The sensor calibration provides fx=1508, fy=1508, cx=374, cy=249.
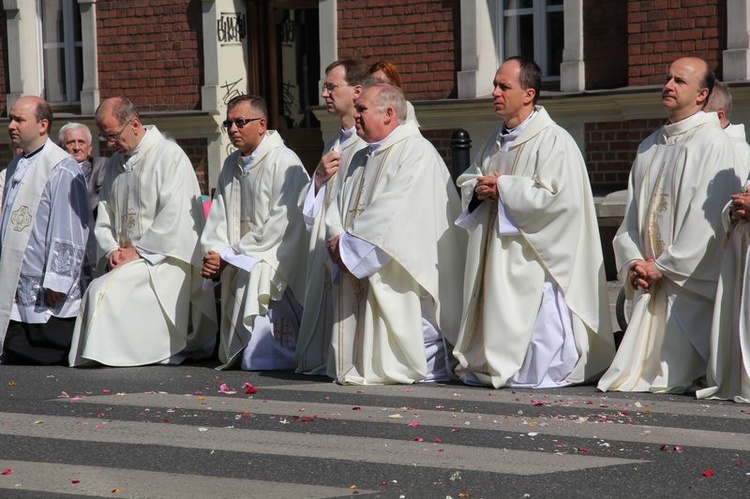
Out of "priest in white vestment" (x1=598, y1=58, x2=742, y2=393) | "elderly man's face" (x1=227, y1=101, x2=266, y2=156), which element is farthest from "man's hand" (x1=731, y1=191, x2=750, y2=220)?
"elderly man's face" (x1=227, y1=101, x2=266, y2=156)

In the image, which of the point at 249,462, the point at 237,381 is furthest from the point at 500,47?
the point at 249,462

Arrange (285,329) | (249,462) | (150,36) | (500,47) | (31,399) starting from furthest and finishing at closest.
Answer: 1. (150,36)
2. (500,47)
3. (285,329)
4. (31,399)
5. (249,462)

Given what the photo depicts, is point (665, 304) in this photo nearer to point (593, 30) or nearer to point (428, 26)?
point (593, 30)

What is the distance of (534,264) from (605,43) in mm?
6584

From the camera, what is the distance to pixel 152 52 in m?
18.3

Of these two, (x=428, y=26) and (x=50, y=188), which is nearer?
(x=50, y=188)

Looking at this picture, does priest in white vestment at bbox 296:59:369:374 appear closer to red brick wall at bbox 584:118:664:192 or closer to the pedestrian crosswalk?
the pedestrian crosswalk

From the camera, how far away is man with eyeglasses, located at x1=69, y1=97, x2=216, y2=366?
10180 millimetres

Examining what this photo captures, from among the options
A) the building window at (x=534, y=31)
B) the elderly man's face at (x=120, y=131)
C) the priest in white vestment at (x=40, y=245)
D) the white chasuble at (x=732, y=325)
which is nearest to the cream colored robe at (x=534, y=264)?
the white chasuble at (x=732, y=325)

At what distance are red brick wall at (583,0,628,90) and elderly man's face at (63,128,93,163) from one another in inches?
217

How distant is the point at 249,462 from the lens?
6426 mm

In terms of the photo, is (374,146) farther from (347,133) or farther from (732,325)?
(732,325)

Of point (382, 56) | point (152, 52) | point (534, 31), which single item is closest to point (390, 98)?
point (534, 31)

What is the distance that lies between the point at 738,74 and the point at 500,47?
3.05 m
